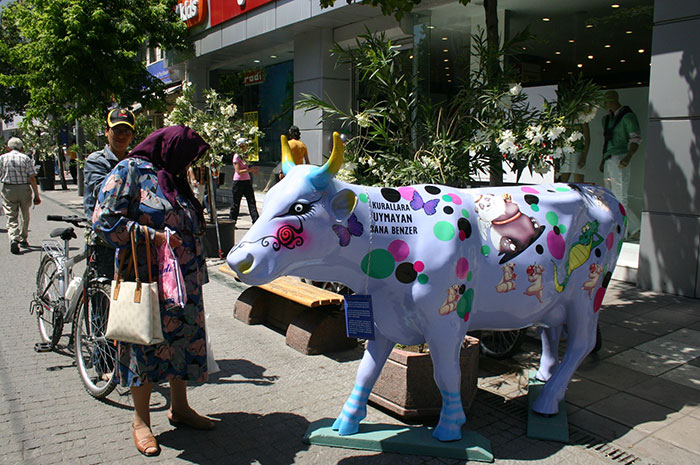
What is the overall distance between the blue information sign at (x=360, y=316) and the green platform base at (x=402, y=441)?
27.9 inches

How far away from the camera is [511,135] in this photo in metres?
4.60

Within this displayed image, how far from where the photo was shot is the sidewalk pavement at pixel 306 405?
351 centimetres

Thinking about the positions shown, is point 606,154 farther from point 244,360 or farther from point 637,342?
point 244,360

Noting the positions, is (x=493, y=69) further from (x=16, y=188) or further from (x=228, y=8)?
(x=228, y=8)

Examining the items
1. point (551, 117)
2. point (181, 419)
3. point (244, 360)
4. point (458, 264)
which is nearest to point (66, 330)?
point (244, 360)

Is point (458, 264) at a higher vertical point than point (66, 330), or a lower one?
higher

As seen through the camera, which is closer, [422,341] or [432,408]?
[422,341]

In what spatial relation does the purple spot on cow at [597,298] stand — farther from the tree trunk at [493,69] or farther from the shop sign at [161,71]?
the shop sign at [161,71]

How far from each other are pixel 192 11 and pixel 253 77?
258 cm

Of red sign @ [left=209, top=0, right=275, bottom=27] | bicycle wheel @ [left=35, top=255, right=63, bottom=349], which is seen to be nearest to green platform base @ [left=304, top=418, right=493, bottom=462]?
bicycle wheel @ [left=35, top=255, right=63, bottom=349]

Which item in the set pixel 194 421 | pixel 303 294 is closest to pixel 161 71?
pixel 303 294

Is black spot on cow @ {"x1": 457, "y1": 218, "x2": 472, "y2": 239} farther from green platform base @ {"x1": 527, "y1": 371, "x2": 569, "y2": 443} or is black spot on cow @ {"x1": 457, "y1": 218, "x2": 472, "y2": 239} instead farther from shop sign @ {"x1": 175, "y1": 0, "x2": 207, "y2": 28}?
shop sign @ {"x1": 175, "y1": 0, "x2": 207, "y2": 28}

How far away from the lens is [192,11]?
16688 mm

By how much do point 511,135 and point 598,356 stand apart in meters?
2.13
